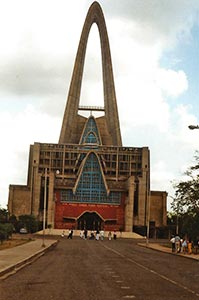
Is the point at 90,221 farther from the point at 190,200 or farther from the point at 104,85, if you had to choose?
the point at 190,200

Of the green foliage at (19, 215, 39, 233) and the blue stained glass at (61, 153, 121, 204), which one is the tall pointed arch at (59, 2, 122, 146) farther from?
the green foliage at (19, 215, 39, 233)

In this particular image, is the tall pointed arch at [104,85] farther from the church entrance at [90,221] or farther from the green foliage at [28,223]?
the green foliage at [28,223]

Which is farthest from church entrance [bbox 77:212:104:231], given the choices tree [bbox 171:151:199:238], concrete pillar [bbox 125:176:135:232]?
tree [bbox 171:151:199:238]

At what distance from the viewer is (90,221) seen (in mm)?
119875

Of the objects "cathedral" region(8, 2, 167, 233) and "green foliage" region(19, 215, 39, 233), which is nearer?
"green foliage" region(19, 215, 39, 233)

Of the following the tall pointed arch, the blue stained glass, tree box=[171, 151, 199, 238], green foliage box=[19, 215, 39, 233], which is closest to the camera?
tree box=[171, 151, 199, 238]

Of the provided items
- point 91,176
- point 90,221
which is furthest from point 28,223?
point 91,176

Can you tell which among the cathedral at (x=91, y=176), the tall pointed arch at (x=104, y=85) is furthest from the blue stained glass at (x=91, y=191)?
the tall pointed arch at (x=104, y=85)

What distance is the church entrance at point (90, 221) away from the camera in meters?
118

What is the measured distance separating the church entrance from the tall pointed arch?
26519 mm

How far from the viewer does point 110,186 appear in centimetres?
11944

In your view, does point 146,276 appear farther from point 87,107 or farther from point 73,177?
point 87,107

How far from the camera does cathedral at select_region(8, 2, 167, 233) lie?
117125 mm

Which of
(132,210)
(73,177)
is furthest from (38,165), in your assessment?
(132,210)
